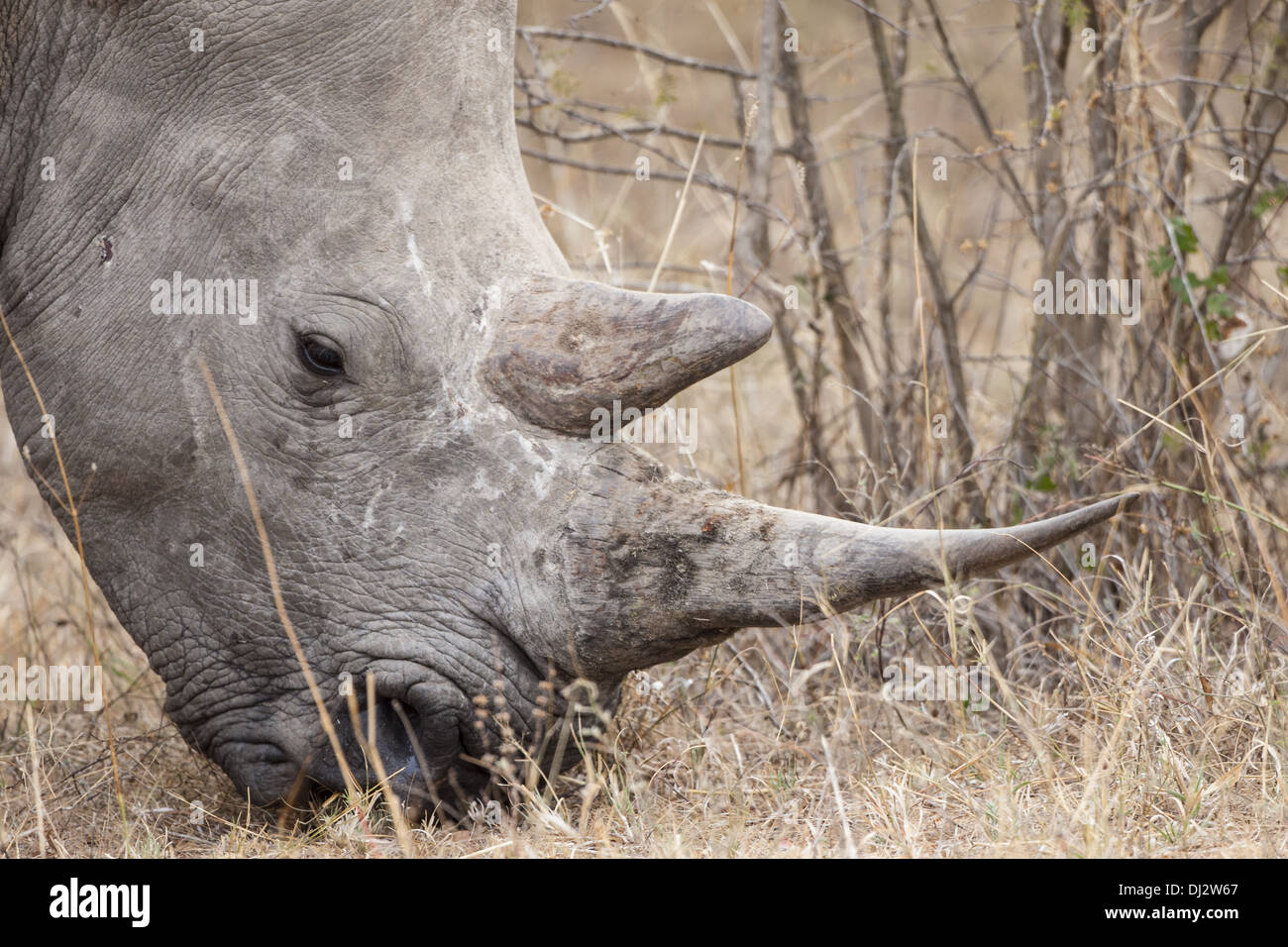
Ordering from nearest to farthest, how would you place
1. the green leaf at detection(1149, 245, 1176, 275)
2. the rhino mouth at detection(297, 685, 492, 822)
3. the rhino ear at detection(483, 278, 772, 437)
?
1. the rhino ear at detection(483, 278, 772, 437)
2. the rhino mouth at detection(297, 685, 492, 822)
3. the green leaf at detection(1149, 245, 1176, 275)

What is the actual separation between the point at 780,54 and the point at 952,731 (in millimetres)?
2638

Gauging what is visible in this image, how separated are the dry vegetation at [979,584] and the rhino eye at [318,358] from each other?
950 millimetres

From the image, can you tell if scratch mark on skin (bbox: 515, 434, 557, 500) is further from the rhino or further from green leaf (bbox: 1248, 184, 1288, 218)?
green leaf (bbox: 1248, 184, 1288, 218)

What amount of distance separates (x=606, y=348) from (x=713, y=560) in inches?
19.4

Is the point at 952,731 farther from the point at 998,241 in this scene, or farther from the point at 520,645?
the point at 998,241

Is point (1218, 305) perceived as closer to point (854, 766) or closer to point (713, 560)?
point (854, 766)

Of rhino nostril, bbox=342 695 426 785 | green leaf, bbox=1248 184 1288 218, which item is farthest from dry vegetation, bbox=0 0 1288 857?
rhino nostril, bbox=342 695 426 785

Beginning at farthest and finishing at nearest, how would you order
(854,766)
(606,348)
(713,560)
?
(854,766) → (606,348) → (713,560)

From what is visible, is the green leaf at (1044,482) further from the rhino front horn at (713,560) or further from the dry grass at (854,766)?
the rhino front horn at (713,560)

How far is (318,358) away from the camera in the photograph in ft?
11.1

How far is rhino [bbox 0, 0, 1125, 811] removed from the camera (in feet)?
10.5

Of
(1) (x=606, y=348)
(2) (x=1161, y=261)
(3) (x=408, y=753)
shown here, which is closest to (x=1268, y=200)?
(2) (x=1161, y=261)

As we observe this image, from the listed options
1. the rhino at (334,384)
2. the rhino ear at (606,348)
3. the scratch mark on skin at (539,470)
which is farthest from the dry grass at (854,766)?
the rhino ear at (606,348)

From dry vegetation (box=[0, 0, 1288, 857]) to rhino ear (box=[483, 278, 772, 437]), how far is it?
0.76 m
